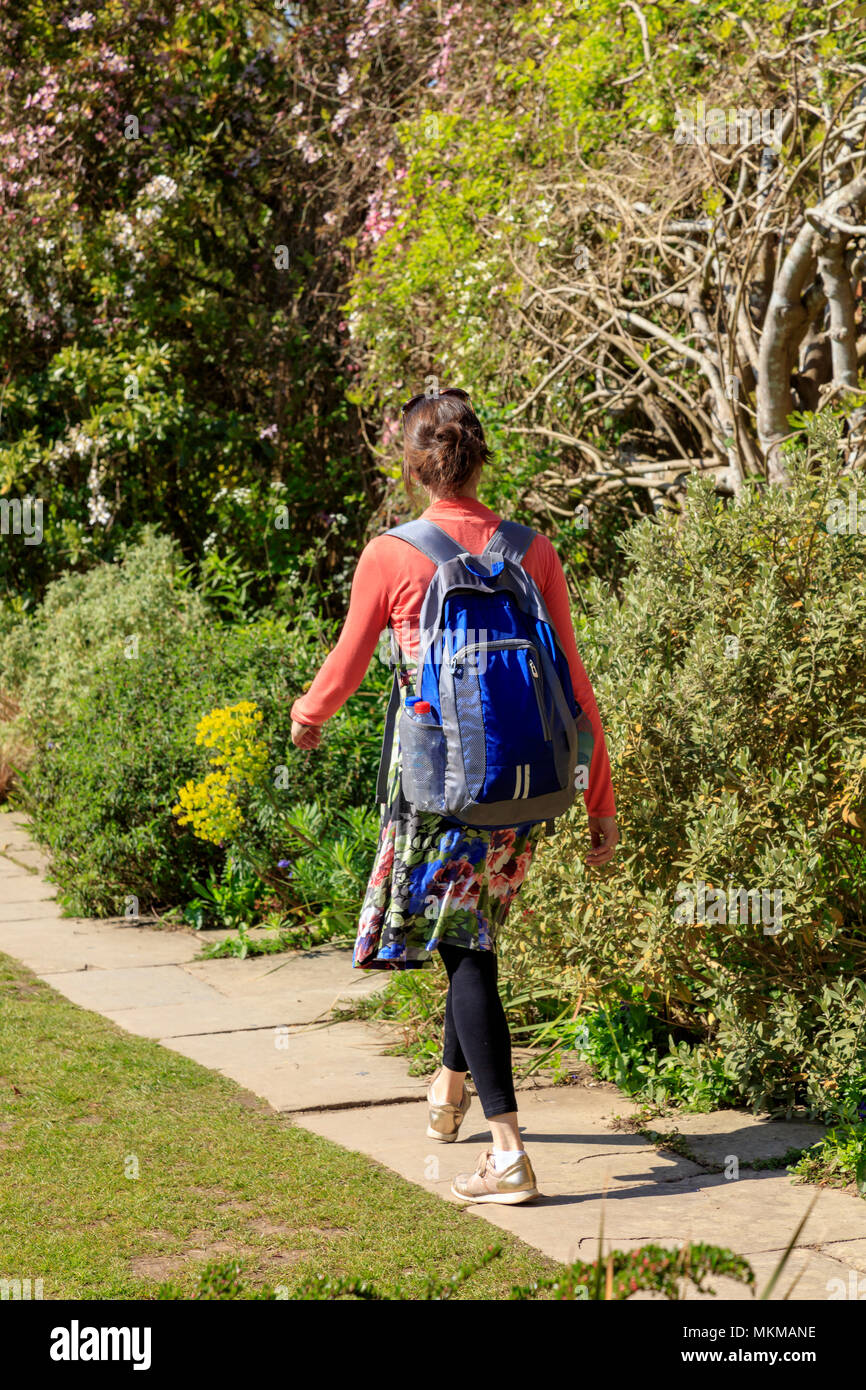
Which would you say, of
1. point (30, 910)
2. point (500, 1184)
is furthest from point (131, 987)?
point (500, 1184)

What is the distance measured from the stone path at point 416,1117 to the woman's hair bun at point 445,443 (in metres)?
1.65

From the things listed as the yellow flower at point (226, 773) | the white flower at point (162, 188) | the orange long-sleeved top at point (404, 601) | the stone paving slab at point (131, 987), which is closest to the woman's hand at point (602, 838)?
the orange long-sleeved top at point (404, 601)

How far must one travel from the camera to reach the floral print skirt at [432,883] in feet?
10.6

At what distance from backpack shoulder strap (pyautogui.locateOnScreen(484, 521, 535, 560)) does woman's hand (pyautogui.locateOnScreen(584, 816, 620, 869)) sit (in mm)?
703

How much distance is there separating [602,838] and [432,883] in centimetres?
49

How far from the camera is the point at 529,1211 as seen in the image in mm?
3193

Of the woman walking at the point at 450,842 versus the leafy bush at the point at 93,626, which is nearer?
the woman walking at the point at 450,842

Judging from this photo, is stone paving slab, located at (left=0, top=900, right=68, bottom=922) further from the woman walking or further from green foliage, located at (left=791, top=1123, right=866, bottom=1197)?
green foliage, located at (left=791, top=1123, right=866, bottom=1197)

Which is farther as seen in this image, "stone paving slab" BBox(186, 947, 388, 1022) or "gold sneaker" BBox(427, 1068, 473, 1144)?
"stone paving slab" BBox(186, 947, 388, 1022)

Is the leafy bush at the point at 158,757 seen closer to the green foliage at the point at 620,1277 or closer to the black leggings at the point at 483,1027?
the black leggings at the point at 483,1027

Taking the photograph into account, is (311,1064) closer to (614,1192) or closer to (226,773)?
(614,1192)

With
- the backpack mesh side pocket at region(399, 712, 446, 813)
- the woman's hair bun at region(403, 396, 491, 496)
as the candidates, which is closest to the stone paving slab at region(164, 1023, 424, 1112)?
the backpack mesh side pocket at region(399, 712, 446, 813)

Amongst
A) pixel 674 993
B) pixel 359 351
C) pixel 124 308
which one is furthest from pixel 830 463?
pixel 124 308

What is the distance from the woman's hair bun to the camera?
10.7ft
